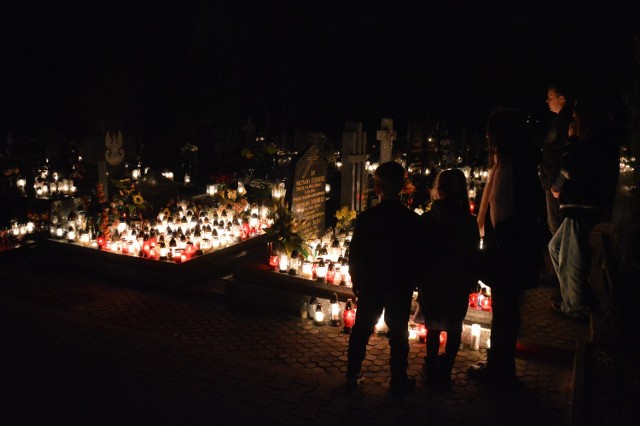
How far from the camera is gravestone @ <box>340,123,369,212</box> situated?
12.1 metres

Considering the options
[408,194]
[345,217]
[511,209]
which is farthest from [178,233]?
[511,209]

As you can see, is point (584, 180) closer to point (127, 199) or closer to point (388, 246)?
point (388, 246)

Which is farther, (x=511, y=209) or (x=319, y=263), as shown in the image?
(x=319, y=263)

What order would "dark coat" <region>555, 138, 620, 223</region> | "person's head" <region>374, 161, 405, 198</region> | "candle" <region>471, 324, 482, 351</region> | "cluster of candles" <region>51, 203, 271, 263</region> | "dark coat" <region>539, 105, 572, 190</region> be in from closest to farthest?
"person's head" <region>374, 161, 405, 198</region>, "dark coat" <region>555, 138, 620, 223</region>, "candle" <region>471, 324, 482, 351</region>, "dark coat" <region>539, 105, 572, 190</region>, "cluster of candles" <region>51, 203, 271, 263</region>

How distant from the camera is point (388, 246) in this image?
5406mm

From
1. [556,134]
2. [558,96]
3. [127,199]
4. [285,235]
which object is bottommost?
[285,235]

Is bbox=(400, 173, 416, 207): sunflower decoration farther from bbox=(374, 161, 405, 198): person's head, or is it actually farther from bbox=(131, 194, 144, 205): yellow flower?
bbox=(374, 161, 405, 198): person's head

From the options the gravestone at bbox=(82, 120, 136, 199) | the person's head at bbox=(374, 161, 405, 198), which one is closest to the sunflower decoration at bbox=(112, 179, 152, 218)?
the gravestone at bbox=(82, 120, 136, 199)

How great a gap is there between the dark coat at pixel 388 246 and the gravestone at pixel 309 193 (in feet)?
14.3

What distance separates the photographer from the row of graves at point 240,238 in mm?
8102

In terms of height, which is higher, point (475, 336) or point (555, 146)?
point (555, 146)

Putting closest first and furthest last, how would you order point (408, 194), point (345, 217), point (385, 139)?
point (345, 217), point (408, 194), point (385, 139)

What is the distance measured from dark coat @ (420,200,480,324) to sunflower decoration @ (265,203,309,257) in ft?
11.7

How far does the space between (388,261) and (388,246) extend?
0.14 metres
